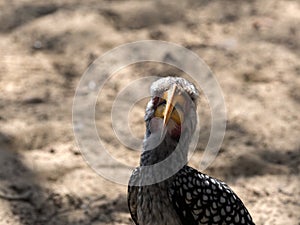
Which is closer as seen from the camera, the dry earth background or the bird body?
the bird body

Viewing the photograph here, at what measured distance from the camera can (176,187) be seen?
3113 millimetres

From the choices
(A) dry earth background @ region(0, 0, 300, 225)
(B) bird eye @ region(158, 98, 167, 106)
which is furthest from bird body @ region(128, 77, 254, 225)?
(A) dry earth background @ region(0, 0, 300, 225)

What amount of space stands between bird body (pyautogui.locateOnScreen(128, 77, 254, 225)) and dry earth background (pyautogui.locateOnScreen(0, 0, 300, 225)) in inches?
27.0

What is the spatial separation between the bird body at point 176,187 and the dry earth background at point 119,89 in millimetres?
685

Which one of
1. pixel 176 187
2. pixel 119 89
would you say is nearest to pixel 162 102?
pixel 176 187

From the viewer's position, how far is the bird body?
3.07 meters

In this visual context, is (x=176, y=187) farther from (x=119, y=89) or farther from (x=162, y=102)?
(x=119, y=89)

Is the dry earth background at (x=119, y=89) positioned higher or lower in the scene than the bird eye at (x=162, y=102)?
higher

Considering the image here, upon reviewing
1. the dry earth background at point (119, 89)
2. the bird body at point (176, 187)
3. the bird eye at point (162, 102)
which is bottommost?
the bird body at point (176, 187)

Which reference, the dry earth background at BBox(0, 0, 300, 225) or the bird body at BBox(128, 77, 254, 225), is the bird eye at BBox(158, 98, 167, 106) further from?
the dry earth background at BBox(0, 0, 300, 225)

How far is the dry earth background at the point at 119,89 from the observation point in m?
3.85

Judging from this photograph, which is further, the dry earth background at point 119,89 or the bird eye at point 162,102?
the dry earth background at point 119,89

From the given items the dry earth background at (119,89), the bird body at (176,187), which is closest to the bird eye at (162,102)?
the bird body at (176,187)

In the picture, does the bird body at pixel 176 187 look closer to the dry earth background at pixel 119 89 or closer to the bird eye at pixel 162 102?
the bird eye at pixel 162 102
